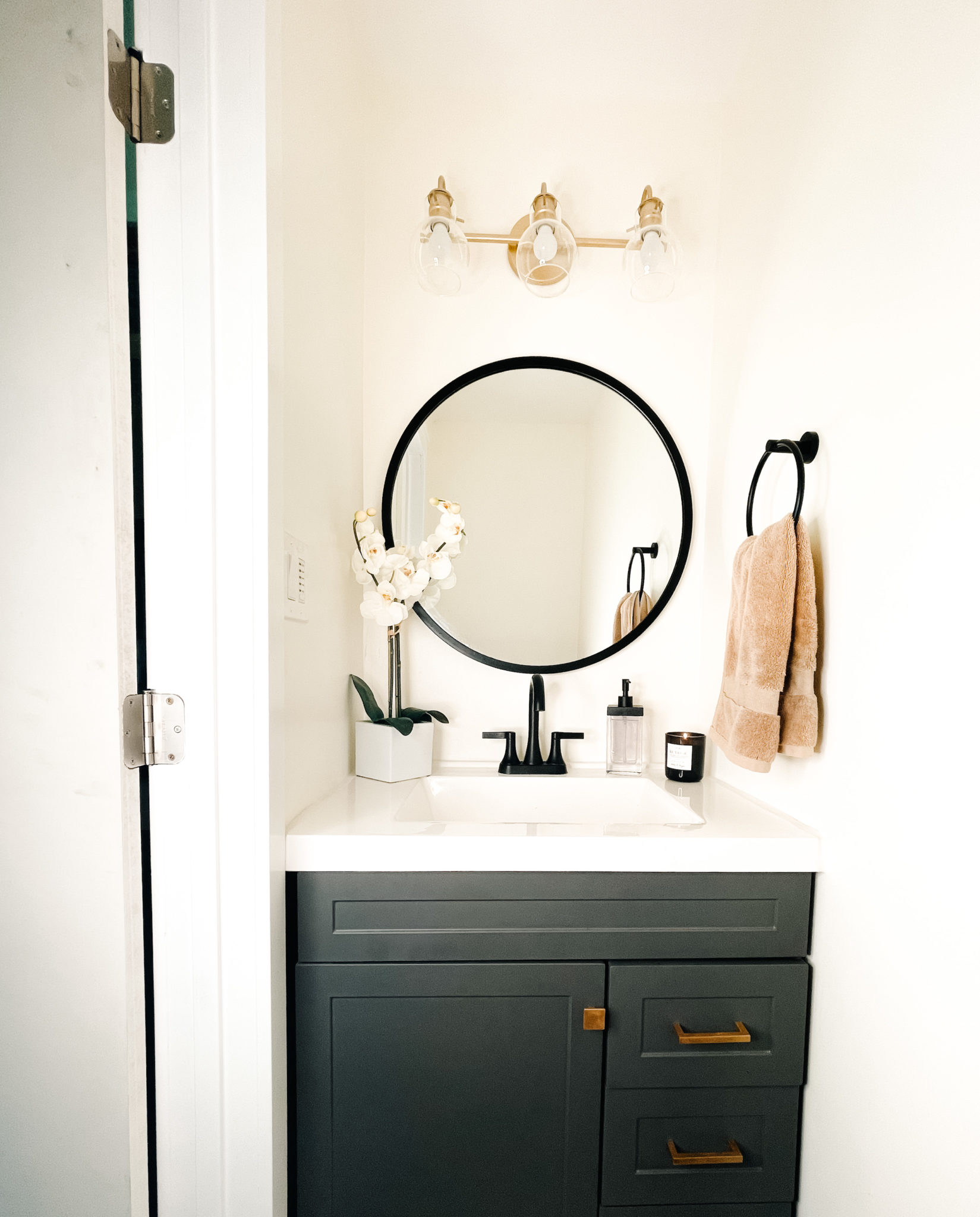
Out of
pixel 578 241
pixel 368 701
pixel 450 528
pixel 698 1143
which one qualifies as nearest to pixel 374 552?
pixel 450 528

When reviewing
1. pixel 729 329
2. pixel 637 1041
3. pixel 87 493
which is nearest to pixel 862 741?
pixel 637 1041

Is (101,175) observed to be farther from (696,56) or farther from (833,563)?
(696,56)

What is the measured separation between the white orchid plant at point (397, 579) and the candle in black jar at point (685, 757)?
509 millimetres

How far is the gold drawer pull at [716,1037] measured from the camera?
3.38 feet

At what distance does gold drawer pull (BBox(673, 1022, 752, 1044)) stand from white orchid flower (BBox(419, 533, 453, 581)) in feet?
2.98

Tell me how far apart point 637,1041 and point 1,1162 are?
2.79 ft

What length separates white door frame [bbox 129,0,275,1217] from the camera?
0.84 metres

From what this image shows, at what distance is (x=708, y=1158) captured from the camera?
3.42ft

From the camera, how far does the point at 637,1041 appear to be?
1.05 metres

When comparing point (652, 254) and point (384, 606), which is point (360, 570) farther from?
point (652, 254)

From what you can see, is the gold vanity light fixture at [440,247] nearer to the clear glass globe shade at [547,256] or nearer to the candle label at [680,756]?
the clear glass globe shade at [547,256]

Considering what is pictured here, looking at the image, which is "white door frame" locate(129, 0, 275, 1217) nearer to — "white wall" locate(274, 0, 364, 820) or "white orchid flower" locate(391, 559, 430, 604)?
"white wall" locate(274, 0, 364, 820)

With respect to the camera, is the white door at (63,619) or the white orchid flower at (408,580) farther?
the white orchid flower at (408,580)

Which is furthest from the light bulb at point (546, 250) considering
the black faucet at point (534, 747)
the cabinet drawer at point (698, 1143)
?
the cabinet drawer at point (698, 1143)
